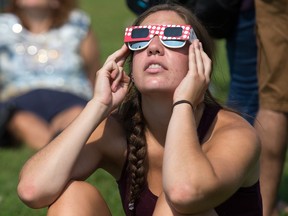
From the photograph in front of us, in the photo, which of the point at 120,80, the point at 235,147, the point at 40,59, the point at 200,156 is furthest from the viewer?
the point at 40,59

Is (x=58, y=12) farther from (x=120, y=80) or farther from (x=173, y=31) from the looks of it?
(x=173, y=31)

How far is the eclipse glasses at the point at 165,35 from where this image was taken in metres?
3.79

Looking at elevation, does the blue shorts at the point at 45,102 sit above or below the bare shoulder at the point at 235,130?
below

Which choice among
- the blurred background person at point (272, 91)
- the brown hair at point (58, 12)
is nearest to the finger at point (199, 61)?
the blurred background person at point (272, 91)

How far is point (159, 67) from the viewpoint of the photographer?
148 inches

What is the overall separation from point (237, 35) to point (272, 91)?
59cm

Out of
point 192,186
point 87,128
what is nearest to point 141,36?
point 87,128

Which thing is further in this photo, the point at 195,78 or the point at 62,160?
the point at 62,160

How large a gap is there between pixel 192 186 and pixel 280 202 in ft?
6.31

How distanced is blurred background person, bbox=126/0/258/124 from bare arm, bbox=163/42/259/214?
108cm

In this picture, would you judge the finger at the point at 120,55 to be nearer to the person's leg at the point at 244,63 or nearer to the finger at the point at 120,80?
the finger at the point at 120,80

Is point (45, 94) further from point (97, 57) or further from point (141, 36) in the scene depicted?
point (141, 36)

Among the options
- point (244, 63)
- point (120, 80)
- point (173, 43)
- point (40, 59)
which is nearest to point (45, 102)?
point (40, 59)

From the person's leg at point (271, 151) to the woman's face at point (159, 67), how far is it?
0.93 m
